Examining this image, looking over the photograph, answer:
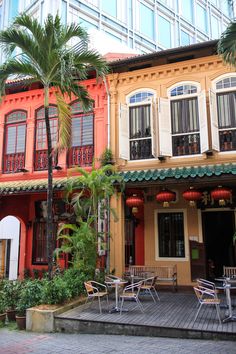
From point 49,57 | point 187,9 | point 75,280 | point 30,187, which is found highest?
point 187,9

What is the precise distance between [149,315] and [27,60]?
23.8 feet

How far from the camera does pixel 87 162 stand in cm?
1315

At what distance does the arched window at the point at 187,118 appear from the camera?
11.6 m

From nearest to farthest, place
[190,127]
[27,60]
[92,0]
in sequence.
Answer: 1. [27,60]
2. [190,127]
3. [92,0]

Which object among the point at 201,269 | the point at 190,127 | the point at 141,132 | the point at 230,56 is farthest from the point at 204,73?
the point at 201,269

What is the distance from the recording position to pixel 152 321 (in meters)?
7.77

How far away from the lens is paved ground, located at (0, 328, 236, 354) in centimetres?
639

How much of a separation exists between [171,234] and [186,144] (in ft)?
10.4

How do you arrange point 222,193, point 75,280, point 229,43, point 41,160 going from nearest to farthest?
point 229,43, point 75,280, point 222,193, point 41,160

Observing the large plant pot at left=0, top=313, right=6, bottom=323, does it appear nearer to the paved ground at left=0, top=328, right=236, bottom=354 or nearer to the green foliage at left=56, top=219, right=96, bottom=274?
the paved ground at left=0, top=328, right=236, bottom=354

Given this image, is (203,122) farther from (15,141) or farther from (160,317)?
(15,141)

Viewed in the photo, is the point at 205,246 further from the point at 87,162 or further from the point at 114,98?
the point at 114,98

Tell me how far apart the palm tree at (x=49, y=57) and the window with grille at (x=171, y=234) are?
4.62 metres

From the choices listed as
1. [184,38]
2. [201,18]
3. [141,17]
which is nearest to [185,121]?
[141,17]
